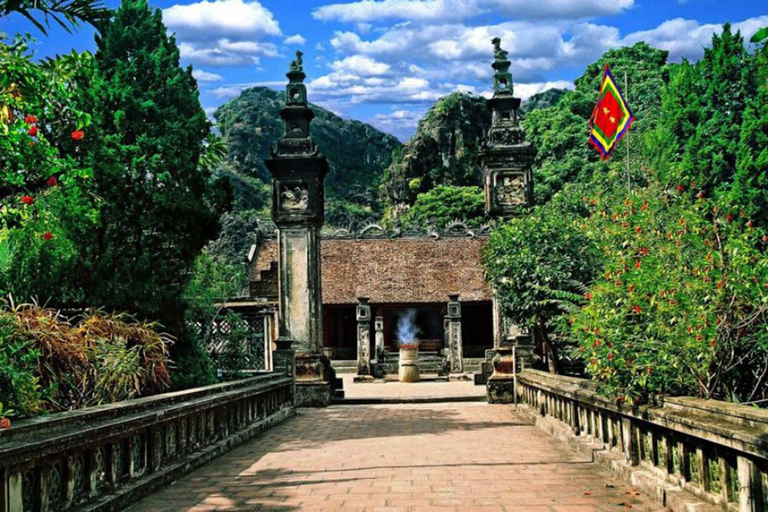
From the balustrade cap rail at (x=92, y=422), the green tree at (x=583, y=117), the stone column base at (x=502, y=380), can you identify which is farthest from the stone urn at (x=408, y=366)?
the balustrade cap rail at (x=92, y=422)

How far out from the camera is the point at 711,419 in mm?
4859

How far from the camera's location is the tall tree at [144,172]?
33.2 ft

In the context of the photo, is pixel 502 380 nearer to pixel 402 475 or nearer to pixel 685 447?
pixel 402 475

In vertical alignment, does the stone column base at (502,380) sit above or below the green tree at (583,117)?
below

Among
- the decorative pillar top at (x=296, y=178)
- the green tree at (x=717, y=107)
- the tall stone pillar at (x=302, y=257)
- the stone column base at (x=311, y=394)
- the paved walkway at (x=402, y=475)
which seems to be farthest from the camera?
the green tree at (x=717, y=107)

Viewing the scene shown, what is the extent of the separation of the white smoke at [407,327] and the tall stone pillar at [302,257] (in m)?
21.9

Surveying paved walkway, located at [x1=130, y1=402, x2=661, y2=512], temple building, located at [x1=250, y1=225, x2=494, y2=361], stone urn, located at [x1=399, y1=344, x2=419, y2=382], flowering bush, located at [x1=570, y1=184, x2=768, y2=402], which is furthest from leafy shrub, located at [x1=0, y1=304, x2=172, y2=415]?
temple building, located at [x1=250, y1=225, x2=494, y2=361]

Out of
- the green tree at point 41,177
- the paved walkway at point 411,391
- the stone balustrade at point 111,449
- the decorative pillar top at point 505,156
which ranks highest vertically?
the decorative pillar top at point 505,156

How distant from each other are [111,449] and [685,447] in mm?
4374

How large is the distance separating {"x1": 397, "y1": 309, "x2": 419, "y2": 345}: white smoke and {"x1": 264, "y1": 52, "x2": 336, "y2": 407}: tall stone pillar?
71.7 ft

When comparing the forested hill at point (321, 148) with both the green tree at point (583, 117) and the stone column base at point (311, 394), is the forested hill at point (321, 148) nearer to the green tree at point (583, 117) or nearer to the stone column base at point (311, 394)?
the green tree at point (583, 117)

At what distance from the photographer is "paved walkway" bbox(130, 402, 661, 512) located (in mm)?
6000

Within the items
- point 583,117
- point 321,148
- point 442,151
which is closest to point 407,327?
point 583,117

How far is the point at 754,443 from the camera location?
4.11m
